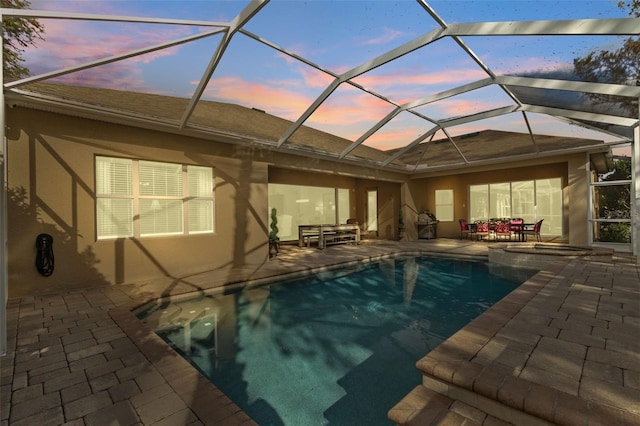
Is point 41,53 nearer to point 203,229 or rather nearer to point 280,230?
point 203,229

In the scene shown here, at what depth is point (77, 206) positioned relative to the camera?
18.3ft

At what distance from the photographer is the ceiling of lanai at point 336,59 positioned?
423cm

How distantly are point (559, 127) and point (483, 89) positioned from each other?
3825 millimetres

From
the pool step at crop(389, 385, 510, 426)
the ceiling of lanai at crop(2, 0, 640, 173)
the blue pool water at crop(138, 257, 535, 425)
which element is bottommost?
the blue pool water at crop(138, 257, 535, 425)

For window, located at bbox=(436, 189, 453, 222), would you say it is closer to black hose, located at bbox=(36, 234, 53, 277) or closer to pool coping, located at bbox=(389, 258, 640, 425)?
pool coping, located at bbox=(389, 258, 640, 425)

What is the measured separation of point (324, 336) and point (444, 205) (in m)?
12.5

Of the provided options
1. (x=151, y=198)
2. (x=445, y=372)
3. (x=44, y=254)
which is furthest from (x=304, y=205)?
(x=445, y=372)

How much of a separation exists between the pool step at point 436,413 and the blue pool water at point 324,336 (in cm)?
50

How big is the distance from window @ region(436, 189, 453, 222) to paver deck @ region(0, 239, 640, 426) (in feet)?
35.6

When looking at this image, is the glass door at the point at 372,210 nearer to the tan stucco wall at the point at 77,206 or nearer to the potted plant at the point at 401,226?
the potted plant at the point at 401,226

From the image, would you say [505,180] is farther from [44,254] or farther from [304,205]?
[44,254]

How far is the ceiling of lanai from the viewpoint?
423cm

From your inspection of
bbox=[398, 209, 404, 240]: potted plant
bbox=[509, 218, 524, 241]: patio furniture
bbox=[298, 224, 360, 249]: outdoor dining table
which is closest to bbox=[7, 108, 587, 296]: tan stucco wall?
bbox=[509, 218, 524, 241]: patio furniture

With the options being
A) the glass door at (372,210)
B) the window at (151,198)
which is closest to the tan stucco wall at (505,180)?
the glass door at (372,210)
